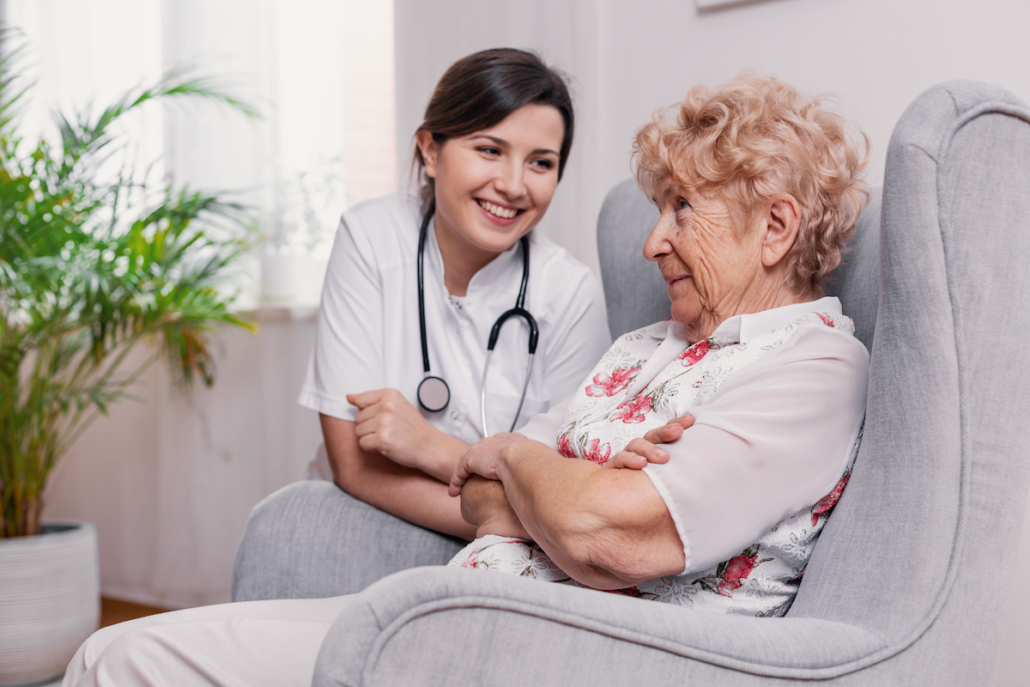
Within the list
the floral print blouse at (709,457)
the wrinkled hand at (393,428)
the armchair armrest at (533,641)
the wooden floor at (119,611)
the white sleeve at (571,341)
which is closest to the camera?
the armchair armrest at (533,641)

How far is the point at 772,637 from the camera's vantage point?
2.38ft

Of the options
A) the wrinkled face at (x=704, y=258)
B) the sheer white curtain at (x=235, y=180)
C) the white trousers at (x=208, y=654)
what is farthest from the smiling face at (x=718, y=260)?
the sheer white curtain at (x=235, y=180)

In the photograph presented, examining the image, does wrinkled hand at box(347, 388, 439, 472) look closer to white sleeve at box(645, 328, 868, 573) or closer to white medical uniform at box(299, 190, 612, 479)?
white medical uniform at box(299, 190, 612, 479)

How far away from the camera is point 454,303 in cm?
154

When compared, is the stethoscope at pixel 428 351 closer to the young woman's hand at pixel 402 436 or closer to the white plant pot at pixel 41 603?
the young woman's hand at pixel 402 436

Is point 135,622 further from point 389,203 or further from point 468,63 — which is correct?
point 468,63

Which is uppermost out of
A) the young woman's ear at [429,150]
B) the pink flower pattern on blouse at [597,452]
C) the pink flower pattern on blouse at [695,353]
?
the young woman's ear at [429,150]

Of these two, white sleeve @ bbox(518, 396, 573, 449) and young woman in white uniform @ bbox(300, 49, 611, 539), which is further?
young woman in white uniform @ bbox(300, 49, 611, 539)

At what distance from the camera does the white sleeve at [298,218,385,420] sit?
1455 millimetres

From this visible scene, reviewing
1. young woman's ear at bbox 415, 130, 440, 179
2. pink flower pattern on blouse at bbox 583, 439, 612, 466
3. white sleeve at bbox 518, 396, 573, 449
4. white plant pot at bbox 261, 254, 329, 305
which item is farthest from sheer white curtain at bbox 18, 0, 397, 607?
pink flower pattern on blouse at bbox 583, 439, 612, 466

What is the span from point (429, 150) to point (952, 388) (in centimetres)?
105

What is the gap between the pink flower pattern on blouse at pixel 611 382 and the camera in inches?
44.6

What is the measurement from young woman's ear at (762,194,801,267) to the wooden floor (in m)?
2.51

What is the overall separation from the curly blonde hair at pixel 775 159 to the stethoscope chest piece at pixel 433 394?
600 millimetres
